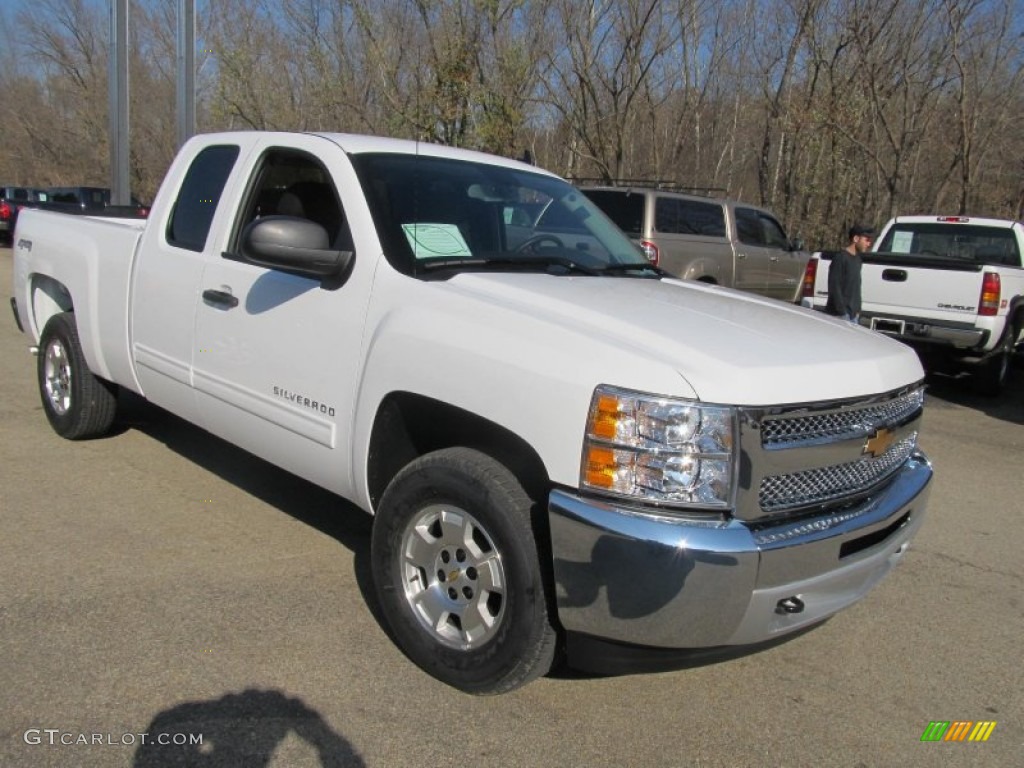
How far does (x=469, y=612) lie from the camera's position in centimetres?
295

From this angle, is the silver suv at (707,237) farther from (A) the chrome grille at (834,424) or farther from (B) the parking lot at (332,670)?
(A) the chrome grille at (834,424)

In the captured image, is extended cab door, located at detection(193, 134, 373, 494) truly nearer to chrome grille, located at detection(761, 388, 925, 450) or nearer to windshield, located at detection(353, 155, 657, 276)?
windshield, located at detection(353, 155, 657, 276)

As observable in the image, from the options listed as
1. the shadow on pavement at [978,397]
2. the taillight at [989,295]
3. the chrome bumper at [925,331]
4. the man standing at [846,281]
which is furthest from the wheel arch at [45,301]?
the shadow on pavement at [978,397]

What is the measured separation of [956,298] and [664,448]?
752cm

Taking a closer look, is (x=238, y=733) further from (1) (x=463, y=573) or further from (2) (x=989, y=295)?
(2) (x=989, y=295)

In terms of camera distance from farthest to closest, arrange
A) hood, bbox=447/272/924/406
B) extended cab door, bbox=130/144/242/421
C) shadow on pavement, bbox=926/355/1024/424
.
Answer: shadow on pavement, bbox=926/355/1024/424
extended cab door, bbox=130/144/242/421
hood, bbox=447/272/924/406

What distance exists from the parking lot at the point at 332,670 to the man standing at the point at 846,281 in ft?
13.9

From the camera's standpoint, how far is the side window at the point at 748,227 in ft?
40.0

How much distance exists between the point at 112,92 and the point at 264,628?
1260 cm

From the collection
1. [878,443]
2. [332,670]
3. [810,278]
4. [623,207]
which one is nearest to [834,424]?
[878,443]

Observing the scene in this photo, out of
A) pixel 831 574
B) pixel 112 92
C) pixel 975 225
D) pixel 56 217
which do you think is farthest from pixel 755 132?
pixel 831 574

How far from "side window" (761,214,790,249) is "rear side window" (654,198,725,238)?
1.31 metres

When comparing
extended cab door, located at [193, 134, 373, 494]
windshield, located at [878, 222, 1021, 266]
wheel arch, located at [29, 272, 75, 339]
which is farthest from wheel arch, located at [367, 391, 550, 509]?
windshield, located at [878, 222, 1021, 266]

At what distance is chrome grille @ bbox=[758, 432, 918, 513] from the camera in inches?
104
